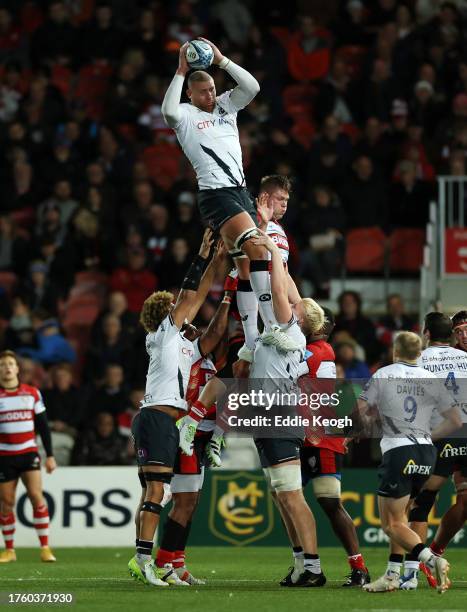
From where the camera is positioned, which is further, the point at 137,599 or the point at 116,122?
the point at 116,122

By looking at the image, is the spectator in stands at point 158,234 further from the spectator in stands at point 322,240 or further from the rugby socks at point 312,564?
the rugby socks at point 312,564

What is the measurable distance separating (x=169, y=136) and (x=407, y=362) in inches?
461

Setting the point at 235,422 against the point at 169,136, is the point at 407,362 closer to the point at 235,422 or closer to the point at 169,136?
the point at 235,422

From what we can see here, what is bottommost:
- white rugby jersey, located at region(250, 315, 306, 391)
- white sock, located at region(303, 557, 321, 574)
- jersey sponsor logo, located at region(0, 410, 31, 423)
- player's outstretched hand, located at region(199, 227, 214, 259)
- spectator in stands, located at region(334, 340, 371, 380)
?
white sock, located at region(303, 557, 321, 574)

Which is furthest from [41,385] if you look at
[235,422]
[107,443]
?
[235,422]

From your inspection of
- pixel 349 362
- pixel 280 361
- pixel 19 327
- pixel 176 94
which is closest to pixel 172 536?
pixel 280 361

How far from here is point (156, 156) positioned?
21016mm

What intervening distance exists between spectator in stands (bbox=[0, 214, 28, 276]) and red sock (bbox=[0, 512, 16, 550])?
596cm

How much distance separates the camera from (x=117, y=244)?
19672 millimetres

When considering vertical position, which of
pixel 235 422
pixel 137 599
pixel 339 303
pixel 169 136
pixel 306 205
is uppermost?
pixel 169 136

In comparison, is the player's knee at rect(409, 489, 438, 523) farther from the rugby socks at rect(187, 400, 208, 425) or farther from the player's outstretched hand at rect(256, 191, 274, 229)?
the player's outstretched hand at rect(256, 191, 274, 229)

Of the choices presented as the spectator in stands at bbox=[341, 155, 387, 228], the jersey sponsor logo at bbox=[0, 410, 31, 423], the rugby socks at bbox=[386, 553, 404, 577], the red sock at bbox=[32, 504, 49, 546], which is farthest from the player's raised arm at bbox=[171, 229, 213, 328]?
the spectator in stands at bbox=[341, 155, 387, 228]

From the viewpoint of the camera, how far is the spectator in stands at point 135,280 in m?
19.2

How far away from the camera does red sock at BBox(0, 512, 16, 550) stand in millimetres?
14670
